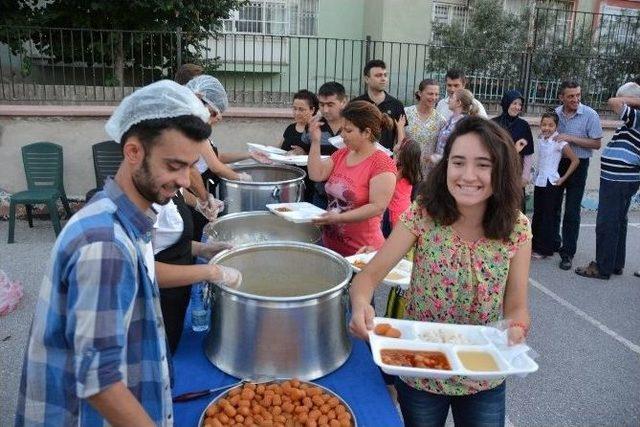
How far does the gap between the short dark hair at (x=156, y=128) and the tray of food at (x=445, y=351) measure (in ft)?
2.66

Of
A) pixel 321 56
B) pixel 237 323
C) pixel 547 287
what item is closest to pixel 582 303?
pixel 547 287

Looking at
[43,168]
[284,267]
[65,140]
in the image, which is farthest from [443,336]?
[65,140]

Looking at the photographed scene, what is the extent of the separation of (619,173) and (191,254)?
3.94 m

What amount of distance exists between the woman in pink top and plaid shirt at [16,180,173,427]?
154 cm

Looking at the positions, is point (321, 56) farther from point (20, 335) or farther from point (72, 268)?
point (72, 268)

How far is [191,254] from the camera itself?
2.13 metres

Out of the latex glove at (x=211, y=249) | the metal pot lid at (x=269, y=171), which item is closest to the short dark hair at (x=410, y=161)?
the metal pot lid at (x=269, y=171)

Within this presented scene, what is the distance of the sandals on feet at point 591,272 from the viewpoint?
4.90 m

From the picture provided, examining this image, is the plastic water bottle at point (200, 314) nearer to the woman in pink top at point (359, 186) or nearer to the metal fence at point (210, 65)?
the woman in pink top at point (359, 186)

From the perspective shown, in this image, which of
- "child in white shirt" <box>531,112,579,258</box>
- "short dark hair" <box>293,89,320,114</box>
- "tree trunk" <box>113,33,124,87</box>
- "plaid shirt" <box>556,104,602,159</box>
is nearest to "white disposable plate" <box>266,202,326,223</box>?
"short dark hair" <box>293,89,320,114</box>

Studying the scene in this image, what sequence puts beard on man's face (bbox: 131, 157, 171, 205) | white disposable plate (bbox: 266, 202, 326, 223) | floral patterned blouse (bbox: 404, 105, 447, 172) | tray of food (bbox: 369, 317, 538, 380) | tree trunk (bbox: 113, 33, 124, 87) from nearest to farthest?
beard on man's face (bbox: 131, 157, 171, 205), tray of food (bbox: 369, 317, 538, 380), white disposable plate (bbox: 266, 202, 326, 223), floral patterned blouse (bbox: 404, 105, 447, 172), tree trunk (bbox: 113, 33, 124, 87)

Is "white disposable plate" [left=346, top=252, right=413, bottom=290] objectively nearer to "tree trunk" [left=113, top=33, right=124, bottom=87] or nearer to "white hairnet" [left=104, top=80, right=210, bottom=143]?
"white hairnet" [left=104, top=80, right=210, bottom=143]

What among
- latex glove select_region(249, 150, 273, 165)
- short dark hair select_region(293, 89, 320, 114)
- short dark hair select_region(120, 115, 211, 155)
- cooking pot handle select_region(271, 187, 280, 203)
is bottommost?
cooking pot handle select_region(271, 187, 280, 203)

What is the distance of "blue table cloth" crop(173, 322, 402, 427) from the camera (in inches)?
63.6
